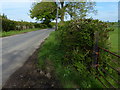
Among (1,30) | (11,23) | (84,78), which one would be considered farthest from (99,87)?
(11,23)

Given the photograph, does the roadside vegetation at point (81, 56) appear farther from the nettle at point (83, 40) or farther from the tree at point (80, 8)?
the tree at point (80, 8)

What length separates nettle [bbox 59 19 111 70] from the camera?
330cm

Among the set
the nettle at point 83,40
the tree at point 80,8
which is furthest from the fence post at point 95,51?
the tree at point 80,8

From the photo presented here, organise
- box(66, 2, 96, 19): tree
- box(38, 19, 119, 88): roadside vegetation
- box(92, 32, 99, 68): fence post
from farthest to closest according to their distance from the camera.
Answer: box(66, 2, 96, 19): tree → box(92, 32, 99, 68): fence post → box(38, 19, 119, 88): roadside vegetation

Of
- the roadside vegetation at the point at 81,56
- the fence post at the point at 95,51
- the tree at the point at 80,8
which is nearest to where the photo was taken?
the roadside vegetation at the point at 81,56

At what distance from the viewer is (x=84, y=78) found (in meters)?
3.06

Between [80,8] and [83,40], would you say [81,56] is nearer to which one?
[83,40]

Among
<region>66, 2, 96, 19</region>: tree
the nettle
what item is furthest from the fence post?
<region>66, 2, 96, 19</region>: tree

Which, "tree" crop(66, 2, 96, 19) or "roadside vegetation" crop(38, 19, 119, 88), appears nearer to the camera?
"roadside vegetation" crop(38, 19, 119, 88)

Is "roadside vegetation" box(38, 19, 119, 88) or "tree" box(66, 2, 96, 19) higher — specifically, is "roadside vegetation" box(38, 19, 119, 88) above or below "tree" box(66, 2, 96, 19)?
below

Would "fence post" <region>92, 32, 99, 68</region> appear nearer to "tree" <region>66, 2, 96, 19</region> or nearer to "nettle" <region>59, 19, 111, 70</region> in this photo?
"nettle" <region>59, 19, 111, 70</region>

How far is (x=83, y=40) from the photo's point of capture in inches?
132

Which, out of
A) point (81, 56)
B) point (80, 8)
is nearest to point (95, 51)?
point (81, 56)

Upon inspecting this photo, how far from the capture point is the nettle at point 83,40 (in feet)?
10.8
